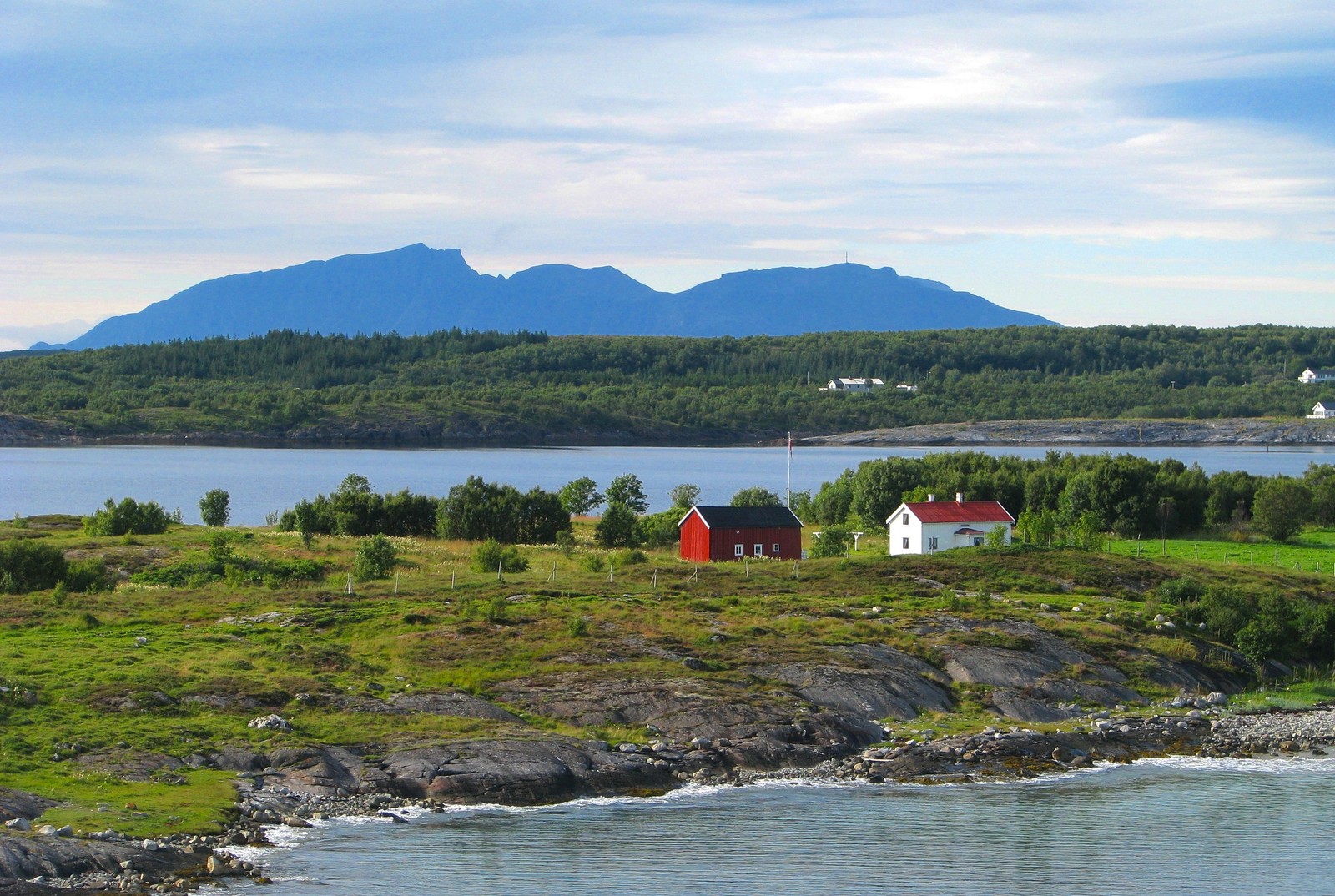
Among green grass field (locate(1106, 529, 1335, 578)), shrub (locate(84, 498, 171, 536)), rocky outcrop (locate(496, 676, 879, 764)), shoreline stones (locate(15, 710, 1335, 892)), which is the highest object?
shrub (locate(84, 498, 171, 536))

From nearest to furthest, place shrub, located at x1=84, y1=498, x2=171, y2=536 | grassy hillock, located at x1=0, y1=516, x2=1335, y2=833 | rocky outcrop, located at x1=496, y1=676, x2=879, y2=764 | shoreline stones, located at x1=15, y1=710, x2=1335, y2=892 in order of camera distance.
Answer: shoreline stones, located at x1=15, y1=710, x2=1335, y2=892, grassy hillock, located at x1=0, y1=516, x2=1335, y2=833, rocky outcrop, located at x1=496, y1=676, x2=879, y2=764, shrub, located at x1=84, y1=498, x2=171, y2=536

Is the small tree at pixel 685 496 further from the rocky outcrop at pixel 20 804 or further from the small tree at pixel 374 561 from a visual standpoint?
the rocky outcrop at pixel 20 804

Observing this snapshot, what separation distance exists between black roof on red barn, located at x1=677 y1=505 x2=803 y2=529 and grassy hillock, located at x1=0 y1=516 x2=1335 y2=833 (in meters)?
2.55

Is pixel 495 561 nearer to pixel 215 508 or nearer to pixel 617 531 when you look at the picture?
pixel 617 531

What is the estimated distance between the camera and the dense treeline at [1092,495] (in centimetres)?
7431

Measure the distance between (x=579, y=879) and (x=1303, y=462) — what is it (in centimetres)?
19615

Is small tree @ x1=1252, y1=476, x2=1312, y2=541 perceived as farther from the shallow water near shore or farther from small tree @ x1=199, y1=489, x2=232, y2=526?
small tree @ x1=199, y1=489, x2=232, y2=526

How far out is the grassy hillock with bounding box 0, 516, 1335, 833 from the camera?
29.5m

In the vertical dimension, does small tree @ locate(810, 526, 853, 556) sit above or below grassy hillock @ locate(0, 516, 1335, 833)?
above

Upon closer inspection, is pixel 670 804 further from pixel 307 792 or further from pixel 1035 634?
pixel 1035 634

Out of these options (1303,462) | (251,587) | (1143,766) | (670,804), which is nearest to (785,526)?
(251,587)

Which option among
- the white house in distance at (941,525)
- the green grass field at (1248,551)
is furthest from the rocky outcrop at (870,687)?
the green grass field at (1248,551)

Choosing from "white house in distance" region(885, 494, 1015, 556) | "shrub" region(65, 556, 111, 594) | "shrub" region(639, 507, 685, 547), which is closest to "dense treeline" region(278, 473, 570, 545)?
"shrub" region(639, 507, 685, 547)

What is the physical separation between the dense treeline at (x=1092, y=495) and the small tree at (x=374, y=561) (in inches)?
1205
